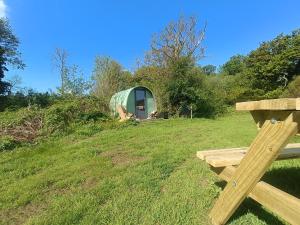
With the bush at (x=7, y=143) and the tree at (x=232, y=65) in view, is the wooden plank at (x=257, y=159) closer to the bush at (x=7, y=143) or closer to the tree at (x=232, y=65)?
the bush at (x=7, y=143)

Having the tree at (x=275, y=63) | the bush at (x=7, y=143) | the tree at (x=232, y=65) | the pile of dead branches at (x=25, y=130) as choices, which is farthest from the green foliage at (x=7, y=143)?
the tree at (x=232, y=65)

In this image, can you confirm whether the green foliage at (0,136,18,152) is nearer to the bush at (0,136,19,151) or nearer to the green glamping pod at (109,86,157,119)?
the bush at (0,136,19,151)

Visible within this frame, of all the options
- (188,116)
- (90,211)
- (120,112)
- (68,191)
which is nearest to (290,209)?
(90,211)

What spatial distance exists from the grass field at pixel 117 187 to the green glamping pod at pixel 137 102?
9.07 metres

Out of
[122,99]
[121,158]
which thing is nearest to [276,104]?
[121,158]

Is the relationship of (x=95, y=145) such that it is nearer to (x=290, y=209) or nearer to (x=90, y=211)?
(x=90, y=211)

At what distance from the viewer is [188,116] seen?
16.7 meters

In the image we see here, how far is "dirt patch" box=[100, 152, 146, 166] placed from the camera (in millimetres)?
5144

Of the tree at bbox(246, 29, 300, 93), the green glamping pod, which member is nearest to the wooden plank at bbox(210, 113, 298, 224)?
the green glamping pod

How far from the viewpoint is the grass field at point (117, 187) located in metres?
2.92

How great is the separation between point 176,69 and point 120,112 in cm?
553

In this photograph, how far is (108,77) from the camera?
24.8m

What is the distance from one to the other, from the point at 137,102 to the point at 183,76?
3.64 metres

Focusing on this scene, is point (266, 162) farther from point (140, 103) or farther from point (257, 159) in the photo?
point (140, 103)
